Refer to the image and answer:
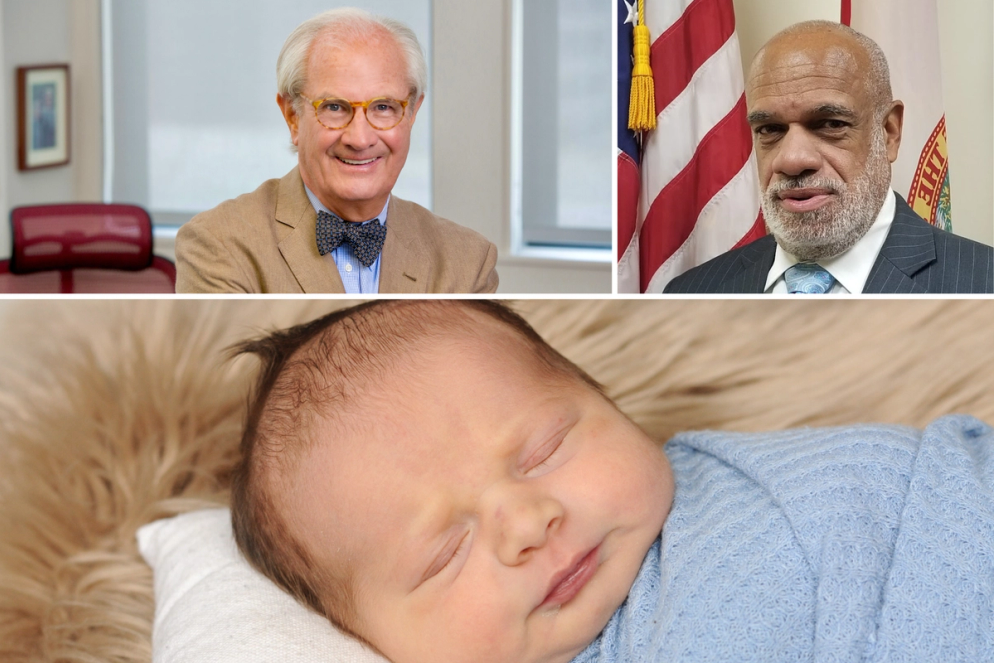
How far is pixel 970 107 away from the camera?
1.44 metres

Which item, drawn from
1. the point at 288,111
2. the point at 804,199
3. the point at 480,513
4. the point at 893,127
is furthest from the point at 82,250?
the point at 893,127

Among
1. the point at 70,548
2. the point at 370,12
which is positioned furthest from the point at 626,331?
the point at 70,548

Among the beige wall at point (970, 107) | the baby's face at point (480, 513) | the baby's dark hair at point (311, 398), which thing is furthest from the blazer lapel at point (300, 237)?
the beige wall at point (970, 107)

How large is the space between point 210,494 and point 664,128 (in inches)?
35.4

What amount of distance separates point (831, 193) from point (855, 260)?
129 mm

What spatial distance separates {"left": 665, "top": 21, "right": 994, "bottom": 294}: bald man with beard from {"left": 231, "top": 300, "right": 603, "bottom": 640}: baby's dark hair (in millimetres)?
473

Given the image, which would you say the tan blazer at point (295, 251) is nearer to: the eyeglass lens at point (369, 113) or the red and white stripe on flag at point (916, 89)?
the eyeglass lens at point (369, 113)

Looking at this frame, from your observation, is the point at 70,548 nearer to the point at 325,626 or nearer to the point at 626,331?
the point at 325,626

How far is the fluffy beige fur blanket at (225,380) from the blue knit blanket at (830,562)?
0.41 metres

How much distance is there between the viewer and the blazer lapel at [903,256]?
139 centimetres

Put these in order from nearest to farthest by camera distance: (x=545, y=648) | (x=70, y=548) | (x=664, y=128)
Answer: (x=545, y=648)
(x=70, y=548)
(x=664, y=128)

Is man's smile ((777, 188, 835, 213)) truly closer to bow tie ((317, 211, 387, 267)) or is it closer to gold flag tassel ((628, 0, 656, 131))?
gold flag tassel ((628, 0, 656, 131))

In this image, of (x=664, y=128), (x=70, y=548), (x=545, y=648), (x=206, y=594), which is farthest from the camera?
(x=664, y=128)

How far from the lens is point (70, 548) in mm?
1274
